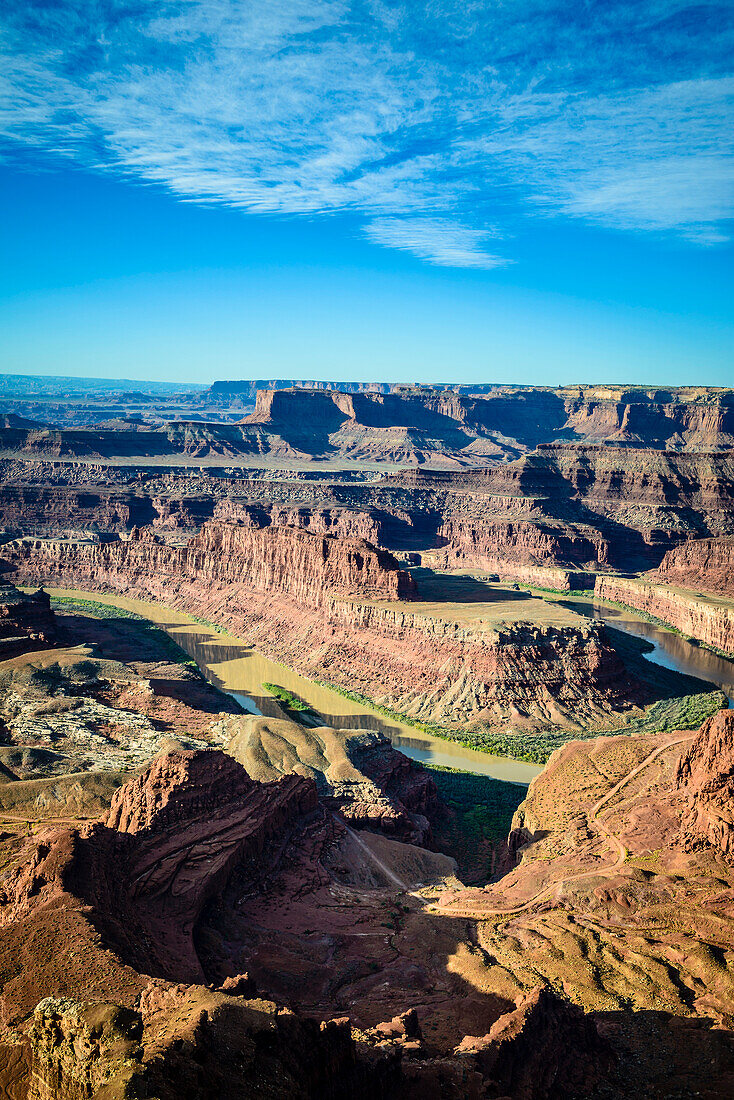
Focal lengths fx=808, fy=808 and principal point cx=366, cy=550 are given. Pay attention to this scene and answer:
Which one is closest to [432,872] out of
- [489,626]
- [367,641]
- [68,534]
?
[489,626]

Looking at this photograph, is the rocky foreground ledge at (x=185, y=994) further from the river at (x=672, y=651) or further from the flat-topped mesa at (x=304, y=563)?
the river at (x=672, y=651)

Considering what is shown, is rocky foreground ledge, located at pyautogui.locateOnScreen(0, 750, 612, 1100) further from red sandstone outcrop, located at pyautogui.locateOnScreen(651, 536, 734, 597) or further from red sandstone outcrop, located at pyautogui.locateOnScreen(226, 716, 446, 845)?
red sandstone outcrop, located at pyautogui.locateOnScreen(651, 536, 734, 597)

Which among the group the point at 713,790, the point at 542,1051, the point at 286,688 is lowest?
the point at 286,688

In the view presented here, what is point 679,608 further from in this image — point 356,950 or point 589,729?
point 356,950

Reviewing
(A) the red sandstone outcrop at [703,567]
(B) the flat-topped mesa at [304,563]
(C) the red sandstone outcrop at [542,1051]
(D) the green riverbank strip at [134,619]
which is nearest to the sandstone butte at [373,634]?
(B) the flat-topped mesa at [304,563]

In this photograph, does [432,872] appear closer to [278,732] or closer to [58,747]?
[278,732]

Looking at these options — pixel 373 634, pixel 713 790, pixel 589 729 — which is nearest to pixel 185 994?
pixel 713 790
